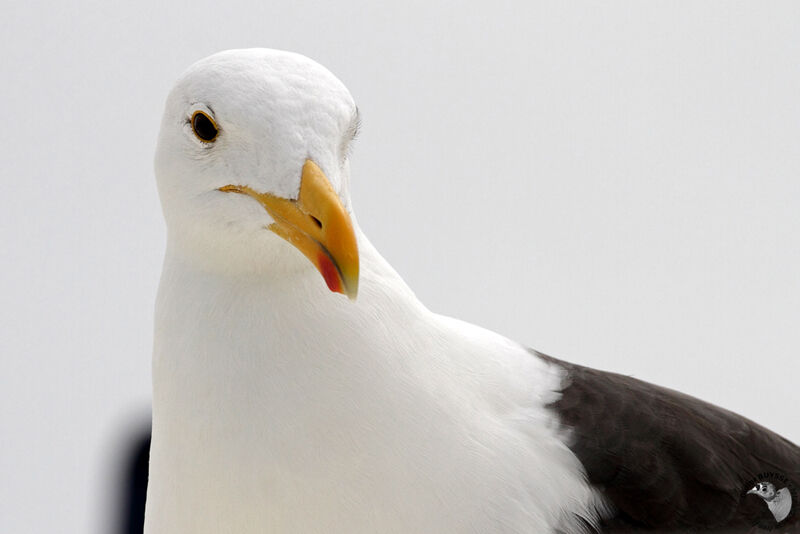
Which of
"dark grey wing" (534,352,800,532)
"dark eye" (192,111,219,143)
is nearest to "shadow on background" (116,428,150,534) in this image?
"dark grey wing" (534,352,800,532)

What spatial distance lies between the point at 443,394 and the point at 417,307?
91mm

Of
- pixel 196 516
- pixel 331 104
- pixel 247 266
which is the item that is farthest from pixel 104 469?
pixel 331 104

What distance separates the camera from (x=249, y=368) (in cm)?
100

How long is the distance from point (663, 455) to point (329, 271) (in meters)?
0.47

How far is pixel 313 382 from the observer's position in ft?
3.30

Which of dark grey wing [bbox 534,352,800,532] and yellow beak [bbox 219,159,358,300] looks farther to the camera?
dark grey wing [bbox 534,352,800,532]

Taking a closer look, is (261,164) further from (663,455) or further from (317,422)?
(663,455)

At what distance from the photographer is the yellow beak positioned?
865 mm

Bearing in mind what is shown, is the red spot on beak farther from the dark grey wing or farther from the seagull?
the dark grey wing

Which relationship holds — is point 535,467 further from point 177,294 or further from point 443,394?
point 177,294

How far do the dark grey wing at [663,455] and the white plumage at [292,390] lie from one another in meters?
0.08

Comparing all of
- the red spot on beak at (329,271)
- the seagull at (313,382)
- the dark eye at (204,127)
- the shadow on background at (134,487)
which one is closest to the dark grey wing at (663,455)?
the seagull at (313,382)

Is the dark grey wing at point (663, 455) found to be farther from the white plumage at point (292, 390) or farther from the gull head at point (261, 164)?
the gull head at point (261, 164)

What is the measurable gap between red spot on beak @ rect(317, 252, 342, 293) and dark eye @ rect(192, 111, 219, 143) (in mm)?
143
